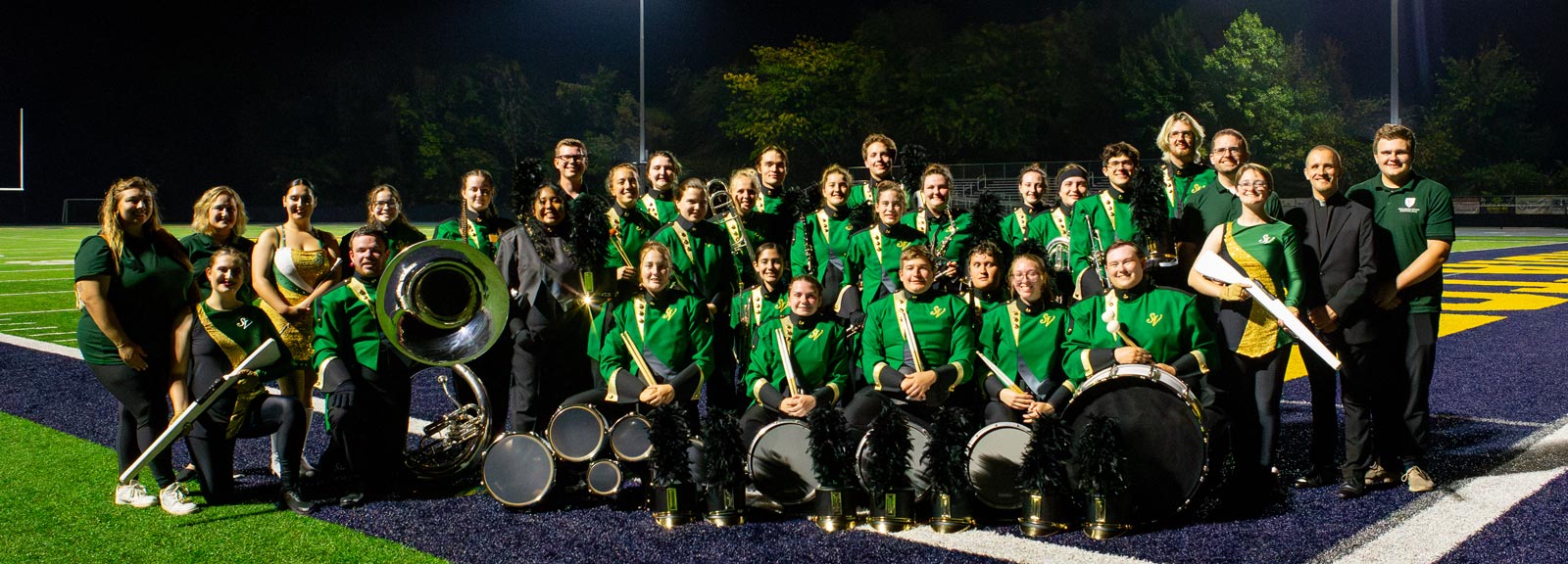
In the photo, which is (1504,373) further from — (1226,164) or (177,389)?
(177,389)

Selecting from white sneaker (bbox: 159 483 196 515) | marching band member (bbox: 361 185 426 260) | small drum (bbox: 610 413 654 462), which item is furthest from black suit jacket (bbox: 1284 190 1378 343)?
white sneaker (bbox: 159 483 196 515)

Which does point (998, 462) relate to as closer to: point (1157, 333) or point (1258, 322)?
point (1157, 333)

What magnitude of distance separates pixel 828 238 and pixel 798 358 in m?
1.52

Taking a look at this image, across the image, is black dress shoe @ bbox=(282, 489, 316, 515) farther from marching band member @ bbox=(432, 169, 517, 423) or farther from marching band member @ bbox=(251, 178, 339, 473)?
marching band member @ bbox=(432, 169, 517, 423)

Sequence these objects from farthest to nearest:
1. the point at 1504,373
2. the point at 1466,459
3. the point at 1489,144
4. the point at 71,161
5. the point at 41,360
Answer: the point at 1489,144 → the point at 71,161 → the point at 41,360 → the point at 1504,373 → the point at 1466,459

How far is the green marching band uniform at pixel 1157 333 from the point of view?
15.3ft

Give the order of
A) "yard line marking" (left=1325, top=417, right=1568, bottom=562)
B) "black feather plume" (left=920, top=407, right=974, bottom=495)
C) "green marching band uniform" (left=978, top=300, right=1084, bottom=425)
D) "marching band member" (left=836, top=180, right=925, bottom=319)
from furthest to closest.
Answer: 1. "marching band member" (left=836, top=180, right=925, bottom=319)
2. "green marching band uniform" (left=978, top=300, right=1084, bottom=425)
3. "black feather plume" (left=920, top=407, right=974, bottom=495)
4. "yard line marking" (left=1325, top=417, right=1568, bottom=562)

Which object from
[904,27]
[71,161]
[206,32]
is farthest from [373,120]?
[904,27]

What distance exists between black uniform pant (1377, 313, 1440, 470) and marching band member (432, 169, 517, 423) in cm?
416

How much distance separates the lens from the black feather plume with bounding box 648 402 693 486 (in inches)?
185

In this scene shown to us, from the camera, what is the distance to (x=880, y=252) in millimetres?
6055

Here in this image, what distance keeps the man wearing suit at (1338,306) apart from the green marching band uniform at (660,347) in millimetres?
2682

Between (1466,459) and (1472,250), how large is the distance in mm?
22358

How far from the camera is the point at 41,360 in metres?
9.98
